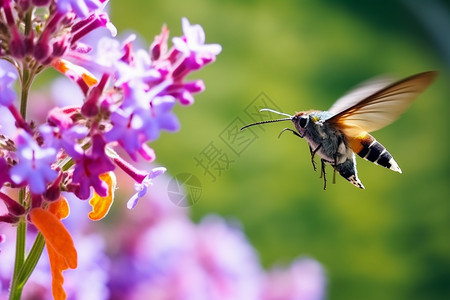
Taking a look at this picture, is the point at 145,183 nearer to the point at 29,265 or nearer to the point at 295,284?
the point at 29,265

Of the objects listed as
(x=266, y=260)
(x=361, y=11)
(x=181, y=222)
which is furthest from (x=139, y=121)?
(x=361, y=11)

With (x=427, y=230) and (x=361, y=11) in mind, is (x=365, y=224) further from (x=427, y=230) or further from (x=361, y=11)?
(x=361, y=11)

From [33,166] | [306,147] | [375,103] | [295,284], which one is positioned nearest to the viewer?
[33,166]

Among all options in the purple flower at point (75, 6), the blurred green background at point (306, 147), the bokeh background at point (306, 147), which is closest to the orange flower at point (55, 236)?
the purple flower at point (75, 6)

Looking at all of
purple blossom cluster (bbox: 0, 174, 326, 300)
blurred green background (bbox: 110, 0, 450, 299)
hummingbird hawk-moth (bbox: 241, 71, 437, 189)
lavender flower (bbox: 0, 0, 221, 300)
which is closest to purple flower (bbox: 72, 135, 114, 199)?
lavender flower (bbox: 0, 0, 221, 300)

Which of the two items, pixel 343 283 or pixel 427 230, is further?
pixel 427 230

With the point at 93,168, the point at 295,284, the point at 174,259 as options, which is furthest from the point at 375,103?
the point at 295,284

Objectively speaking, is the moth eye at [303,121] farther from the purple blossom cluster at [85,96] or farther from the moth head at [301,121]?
the purple blossom cluster at [85,96]
